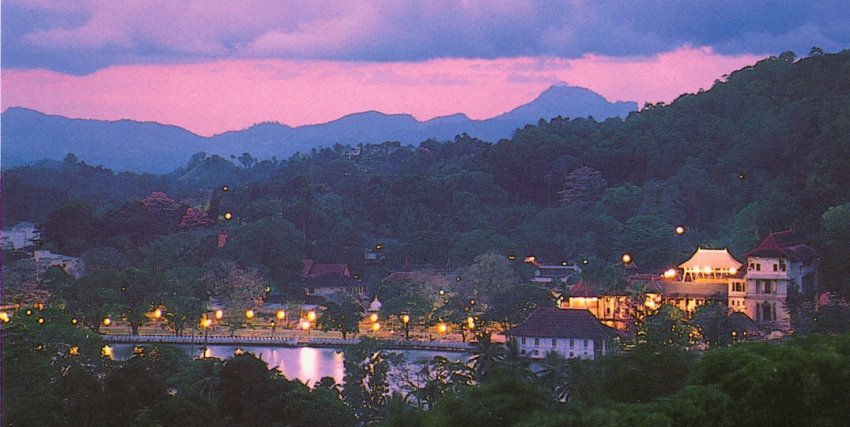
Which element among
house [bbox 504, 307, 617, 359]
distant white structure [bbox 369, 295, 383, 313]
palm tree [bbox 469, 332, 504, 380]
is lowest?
palm tree [bbox 469, 332, 504, 380]

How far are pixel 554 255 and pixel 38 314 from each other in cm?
1251

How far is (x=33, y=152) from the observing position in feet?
278

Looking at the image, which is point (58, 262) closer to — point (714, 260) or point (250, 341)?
point (250, 341)

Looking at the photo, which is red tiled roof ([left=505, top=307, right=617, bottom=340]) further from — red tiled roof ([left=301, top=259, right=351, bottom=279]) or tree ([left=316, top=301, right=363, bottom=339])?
red tiled roof ([left=301, top=259, right=351, bottom=279])

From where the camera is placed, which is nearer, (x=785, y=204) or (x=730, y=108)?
(x=785, y=204)

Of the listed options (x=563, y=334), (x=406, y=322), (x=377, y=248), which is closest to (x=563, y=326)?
(x=563, y=334)

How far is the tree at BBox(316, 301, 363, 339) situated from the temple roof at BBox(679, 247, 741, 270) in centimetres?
560

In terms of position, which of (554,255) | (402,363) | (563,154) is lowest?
(402,363)

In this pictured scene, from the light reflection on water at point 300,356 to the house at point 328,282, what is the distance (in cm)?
512

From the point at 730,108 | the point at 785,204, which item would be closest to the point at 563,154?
the point at 730,108

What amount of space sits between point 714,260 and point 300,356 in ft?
23.2

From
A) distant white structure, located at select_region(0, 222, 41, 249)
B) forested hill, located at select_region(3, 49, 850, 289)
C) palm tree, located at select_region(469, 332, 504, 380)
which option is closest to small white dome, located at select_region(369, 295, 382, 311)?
forested hill, located at select_region(3, 49, 850, 289)

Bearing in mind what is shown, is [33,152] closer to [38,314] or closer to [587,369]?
[38,314]

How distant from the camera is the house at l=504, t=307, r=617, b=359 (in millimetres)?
16938
